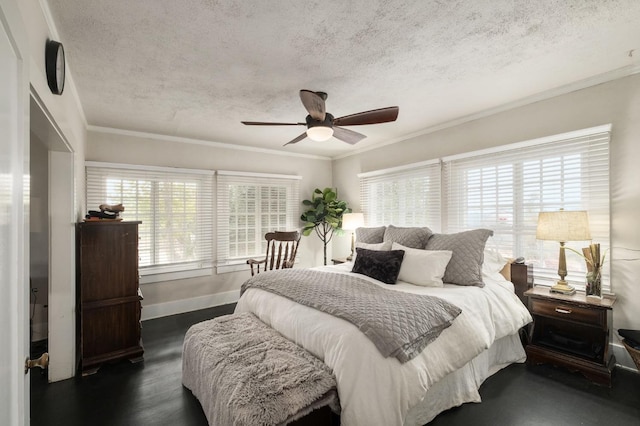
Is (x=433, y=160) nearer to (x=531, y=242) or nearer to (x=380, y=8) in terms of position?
(x=531, y=242)

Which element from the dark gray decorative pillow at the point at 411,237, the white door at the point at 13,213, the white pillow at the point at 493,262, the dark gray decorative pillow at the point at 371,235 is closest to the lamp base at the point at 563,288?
the white pillow at the point at 493,262

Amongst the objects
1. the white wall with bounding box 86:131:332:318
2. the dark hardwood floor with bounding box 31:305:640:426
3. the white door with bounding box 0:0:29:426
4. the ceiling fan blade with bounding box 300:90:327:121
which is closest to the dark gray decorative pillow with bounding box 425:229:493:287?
the dark hardwood floor with bounding box 31:305:640:426

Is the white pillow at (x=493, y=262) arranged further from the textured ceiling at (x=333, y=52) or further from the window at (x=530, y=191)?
the textured ceiling at (x=333, y=52)

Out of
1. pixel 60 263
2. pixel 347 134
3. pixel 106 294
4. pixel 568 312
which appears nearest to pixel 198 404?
pixel 106 294

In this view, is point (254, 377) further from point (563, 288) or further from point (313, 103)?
point (563, 288)

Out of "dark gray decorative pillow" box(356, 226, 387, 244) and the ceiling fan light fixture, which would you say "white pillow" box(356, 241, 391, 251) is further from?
the ceiling fan light fixture

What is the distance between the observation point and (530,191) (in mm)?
3217

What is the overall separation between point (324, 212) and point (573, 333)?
3592 mm

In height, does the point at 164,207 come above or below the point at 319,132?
below

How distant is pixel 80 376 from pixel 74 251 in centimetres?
109

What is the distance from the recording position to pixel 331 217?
5.30 m

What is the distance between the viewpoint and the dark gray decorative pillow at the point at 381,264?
9.78 ft

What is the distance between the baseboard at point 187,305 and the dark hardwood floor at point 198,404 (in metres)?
1.30

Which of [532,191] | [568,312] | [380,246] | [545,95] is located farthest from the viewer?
[380,246]
